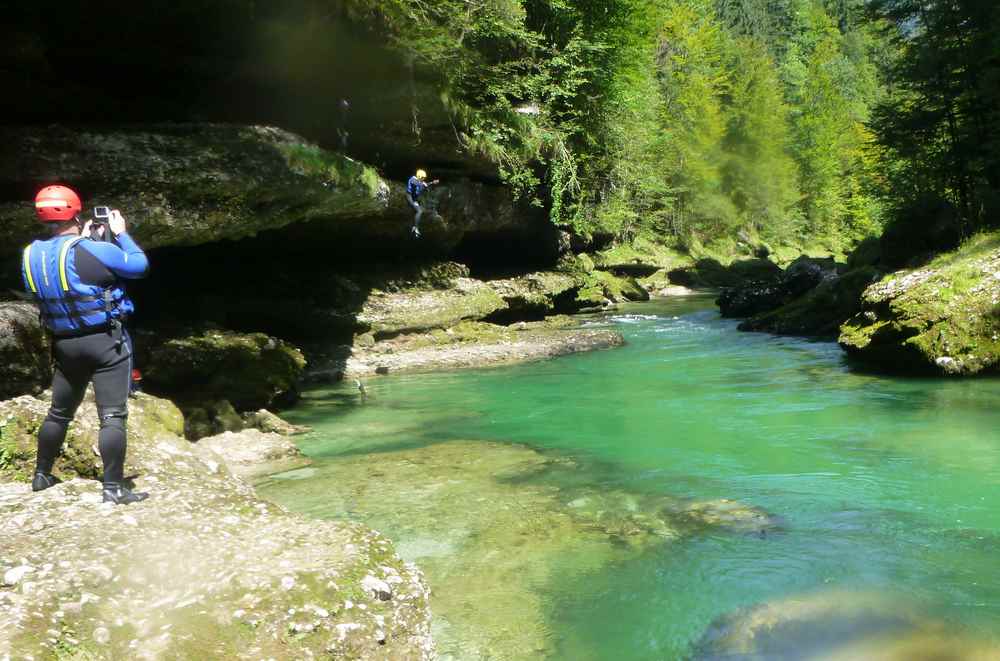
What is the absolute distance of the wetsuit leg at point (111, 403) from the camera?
15.7 ft

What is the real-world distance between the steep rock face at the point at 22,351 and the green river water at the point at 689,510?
2664mm

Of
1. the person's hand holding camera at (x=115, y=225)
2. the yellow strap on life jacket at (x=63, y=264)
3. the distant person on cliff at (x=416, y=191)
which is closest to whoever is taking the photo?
the yellow strap on life jacket at (x=63, y=264)

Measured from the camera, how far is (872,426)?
8.78m

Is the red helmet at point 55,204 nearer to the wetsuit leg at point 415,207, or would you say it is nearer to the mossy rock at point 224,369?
the mossy rock at point 224,369

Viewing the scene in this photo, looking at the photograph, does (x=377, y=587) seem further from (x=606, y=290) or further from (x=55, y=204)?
(x=606, y=290)

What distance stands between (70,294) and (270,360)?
6895 mm

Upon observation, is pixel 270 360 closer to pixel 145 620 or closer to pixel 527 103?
pixel 145 620

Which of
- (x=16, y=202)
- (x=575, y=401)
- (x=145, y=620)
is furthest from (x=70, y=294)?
(x=575, y=401)

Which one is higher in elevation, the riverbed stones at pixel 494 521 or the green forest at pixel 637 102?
the green forest at pixel 637 102

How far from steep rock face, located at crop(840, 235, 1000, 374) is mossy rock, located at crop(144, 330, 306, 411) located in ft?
32.6

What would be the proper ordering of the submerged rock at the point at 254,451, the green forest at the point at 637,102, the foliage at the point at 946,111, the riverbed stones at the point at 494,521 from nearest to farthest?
the riverbed stones at the point at 494,521 → the submerged rock at the point at 254,451 → the green forest at the point at 637,102 → the foliage at the point at 946,111

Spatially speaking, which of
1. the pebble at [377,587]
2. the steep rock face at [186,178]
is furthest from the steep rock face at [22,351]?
the pebble at [377,587]

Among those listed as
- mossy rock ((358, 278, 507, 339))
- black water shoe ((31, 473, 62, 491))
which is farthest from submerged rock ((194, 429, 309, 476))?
mossy rock ((358, 278, 507, 339))

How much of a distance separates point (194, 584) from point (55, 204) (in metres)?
2.79
